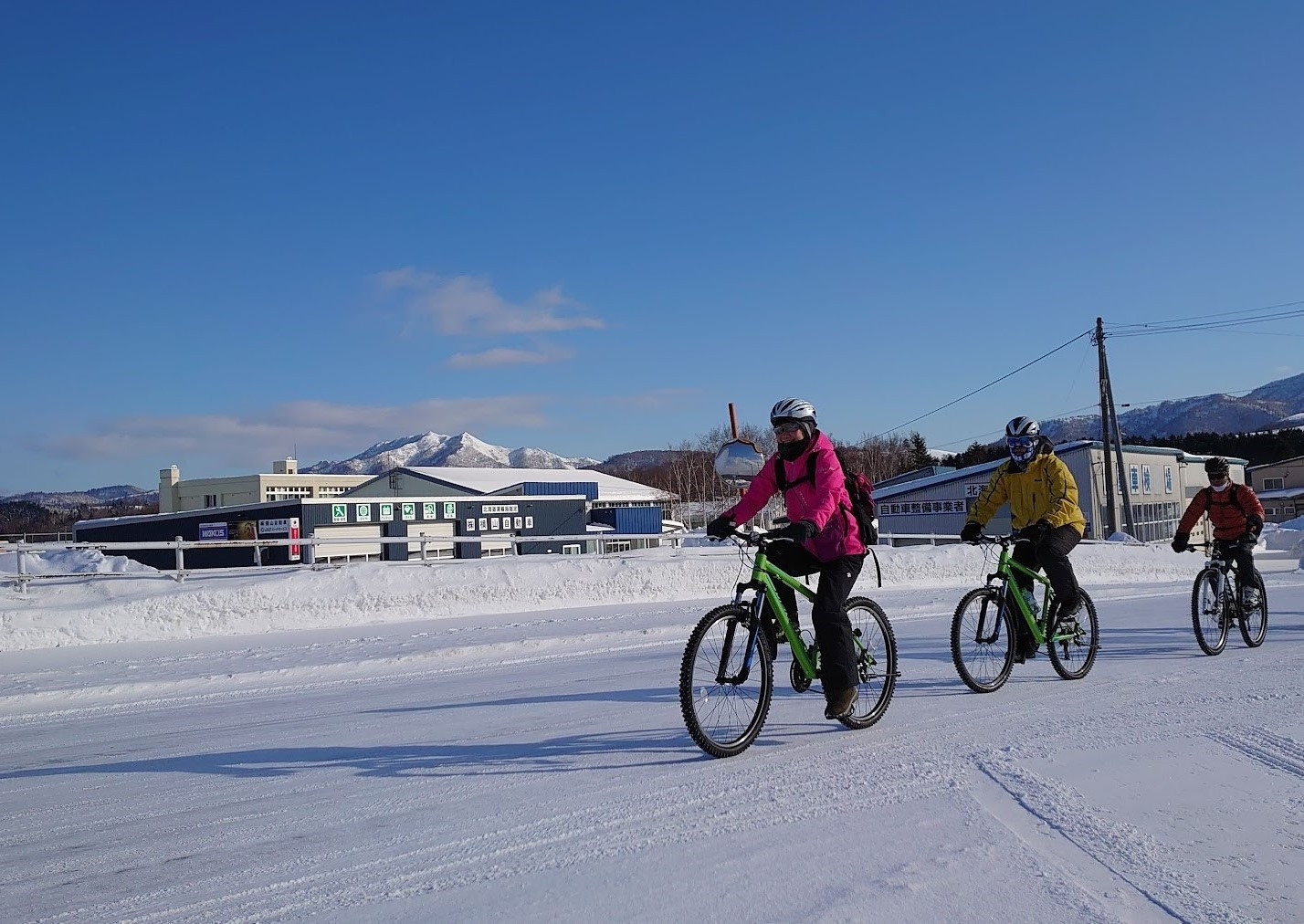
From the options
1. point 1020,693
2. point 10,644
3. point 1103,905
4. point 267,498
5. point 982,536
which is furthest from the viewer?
point 267,498

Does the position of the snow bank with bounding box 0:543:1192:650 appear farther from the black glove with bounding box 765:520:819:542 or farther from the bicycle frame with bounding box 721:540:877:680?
the black glove with bounding box 765:520:819:542

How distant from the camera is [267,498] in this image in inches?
3145

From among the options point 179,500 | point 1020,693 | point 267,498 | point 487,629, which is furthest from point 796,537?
point 179,500

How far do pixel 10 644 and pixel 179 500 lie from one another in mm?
76597

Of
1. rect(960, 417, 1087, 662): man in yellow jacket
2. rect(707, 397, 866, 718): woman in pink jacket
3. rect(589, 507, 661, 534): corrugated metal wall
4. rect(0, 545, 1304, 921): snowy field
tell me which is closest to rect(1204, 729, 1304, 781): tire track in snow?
rect(0, 545, 1304, 921): snowy field

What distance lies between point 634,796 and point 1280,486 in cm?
8426

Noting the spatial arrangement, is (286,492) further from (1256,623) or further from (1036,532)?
(1036,532)

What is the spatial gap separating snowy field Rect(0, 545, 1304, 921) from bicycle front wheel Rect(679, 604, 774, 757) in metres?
0.15

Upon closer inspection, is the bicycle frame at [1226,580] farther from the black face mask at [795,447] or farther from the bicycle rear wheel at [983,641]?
the black face mask at [795,447]

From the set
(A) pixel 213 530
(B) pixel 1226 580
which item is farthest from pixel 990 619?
(A) pixel 213 530

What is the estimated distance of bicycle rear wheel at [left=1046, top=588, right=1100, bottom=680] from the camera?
732cm

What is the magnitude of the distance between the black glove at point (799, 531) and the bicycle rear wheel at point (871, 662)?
2.80 ft

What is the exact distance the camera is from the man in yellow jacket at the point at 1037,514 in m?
7.25

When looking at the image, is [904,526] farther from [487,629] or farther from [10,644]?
[10,644]
